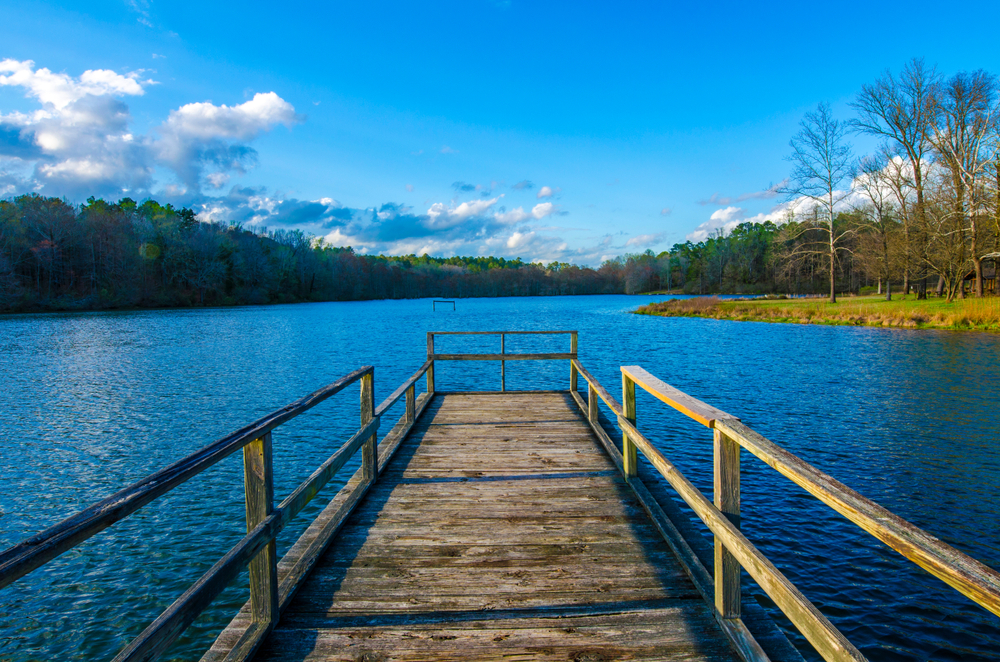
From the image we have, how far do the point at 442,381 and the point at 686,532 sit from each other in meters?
13.9

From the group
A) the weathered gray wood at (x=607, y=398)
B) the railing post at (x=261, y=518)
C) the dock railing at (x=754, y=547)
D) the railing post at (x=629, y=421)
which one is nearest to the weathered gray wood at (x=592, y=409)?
the weathered gray wood at (x=607, y=398)

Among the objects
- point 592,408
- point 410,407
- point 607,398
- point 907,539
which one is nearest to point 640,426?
point 592,408

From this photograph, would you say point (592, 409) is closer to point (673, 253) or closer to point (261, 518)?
point (261, 518)

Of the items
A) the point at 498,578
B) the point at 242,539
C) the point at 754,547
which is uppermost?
the point at 754,547

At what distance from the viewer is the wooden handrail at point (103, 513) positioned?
1420 mm

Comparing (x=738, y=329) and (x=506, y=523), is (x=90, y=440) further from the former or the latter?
(x=738, y=329)

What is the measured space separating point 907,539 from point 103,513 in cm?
264

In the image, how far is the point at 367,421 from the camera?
498 centimetres

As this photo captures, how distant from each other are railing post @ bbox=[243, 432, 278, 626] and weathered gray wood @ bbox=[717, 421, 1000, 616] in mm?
2539

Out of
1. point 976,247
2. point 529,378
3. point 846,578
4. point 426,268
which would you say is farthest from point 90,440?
point 426,268

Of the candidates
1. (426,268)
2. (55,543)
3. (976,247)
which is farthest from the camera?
(426,268)

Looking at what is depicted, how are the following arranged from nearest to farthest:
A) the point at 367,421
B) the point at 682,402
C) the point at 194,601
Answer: the point at 194,601 < the point at 682,402 < the point at 367,421

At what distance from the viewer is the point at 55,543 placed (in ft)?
5.08

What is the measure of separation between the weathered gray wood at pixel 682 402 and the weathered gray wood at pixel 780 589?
437mm
